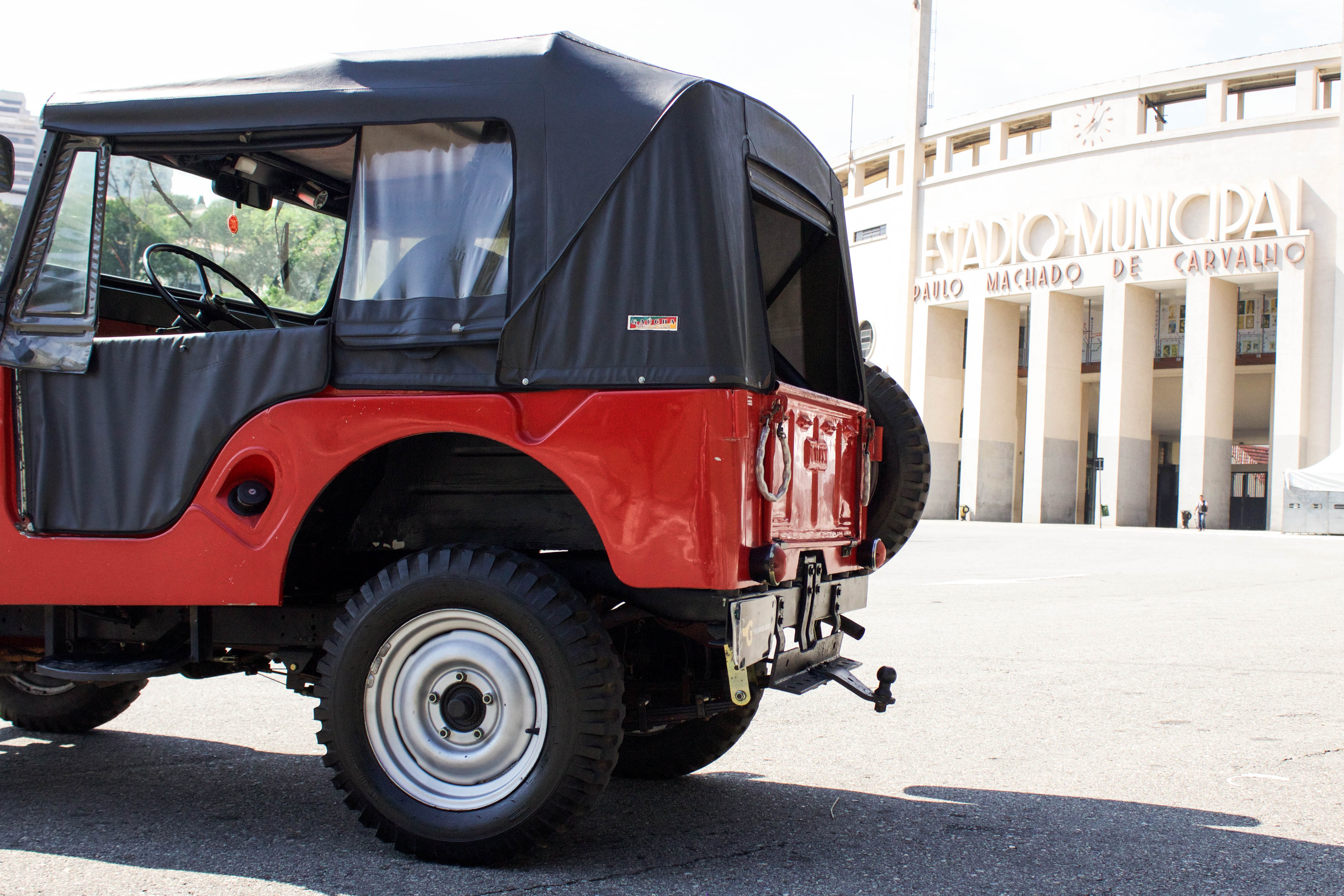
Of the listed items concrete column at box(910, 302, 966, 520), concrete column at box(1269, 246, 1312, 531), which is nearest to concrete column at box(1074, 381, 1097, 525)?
concrete column at box(910, 302, 966, 520)

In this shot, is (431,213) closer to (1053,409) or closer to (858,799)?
(858,799)

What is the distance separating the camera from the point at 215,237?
495cm

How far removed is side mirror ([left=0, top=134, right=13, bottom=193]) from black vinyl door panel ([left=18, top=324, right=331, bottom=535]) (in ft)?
2.22

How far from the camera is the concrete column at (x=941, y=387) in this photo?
55.5m

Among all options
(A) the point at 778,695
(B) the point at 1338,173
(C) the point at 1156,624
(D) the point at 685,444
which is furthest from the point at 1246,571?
(B) the point at 1338,173

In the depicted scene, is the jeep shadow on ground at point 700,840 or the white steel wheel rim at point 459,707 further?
the white steel wheel rim at point 459,707

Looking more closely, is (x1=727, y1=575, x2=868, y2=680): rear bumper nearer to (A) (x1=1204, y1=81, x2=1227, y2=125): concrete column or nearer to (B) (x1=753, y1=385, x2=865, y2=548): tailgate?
(B) (x1=753, y1=385, x2=865, y2=548): tailgate

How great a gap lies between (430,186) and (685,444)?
1.33 m

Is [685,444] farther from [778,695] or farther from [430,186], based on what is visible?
[778,695]

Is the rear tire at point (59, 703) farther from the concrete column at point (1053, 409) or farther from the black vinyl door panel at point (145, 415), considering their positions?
the concrete column at point (1053, 409)

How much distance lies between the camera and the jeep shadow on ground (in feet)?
12.0

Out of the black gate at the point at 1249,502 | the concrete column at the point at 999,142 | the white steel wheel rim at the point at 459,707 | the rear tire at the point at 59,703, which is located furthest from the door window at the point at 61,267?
the black gate at the point at 1249,502

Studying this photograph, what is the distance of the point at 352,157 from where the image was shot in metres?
4.36

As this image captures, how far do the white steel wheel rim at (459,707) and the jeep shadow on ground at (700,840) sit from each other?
0.87 ft
